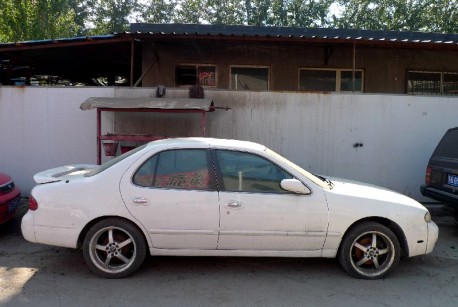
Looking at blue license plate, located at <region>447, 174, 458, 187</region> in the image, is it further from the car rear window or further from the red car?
the red car

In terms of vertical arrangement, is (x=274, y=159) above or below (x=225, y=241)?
above

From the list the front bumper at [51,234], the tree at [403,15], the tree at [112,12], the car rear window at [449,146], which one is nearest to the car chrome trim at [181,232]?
the front bumper at [51,234]

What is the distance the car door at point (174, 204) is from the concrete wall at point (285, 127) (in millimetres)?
3573

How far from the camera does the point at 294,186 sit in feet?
13.7

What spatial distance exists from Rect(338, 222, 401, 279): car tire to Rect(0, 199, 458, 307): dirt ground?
12cm

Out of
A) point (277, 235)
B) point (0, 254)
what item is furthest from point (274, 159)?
point (0, 254)

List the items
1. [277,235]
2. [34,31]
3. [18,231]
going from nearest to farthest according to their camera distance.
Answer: [277,235]
[18,231]
[34,31]

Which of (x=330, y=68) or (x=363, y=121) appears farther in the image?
(x=330, y=68)

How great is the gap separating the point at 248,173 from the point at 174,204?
0.86 metres

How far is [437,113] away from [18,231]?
7782 millimetres

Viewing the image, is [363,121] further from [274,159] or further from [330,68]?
[274,159]

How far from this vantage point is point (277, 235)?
4.20 metres

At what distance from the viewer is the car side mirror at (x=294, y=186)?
417 cm

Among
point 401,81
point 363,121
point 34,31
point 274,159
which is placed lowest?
point 274,159
